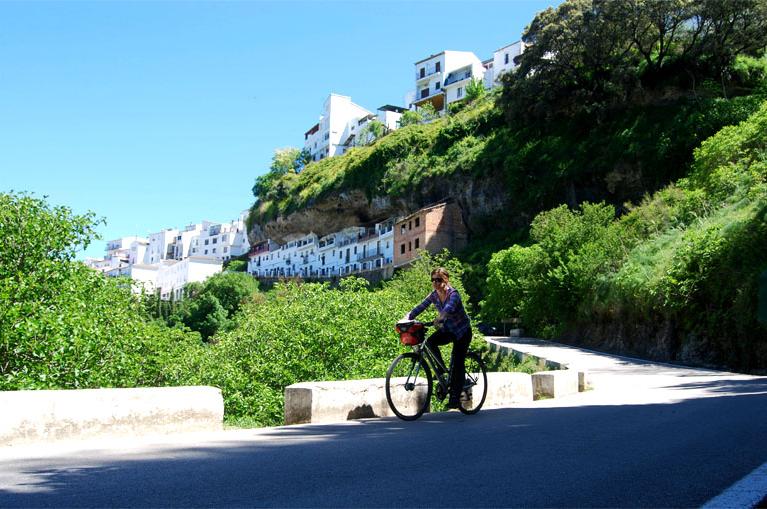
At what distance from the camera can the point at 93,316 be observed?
18.0 m

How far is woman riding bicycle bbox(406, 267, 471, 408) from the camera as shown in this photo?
8.43m

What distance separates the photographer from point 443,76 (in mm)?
107562

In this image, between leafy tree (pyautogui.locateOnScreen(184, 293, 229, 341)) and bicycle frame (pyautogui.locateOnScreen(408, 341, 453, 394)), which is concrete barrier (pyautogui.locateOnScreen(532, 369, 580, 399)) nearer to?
bicycle frame (pyautogui.locateOnScreen(408, 341, 453, 394))

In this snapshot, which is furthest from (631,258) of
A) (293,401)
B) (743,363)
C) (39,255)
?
(293,401)

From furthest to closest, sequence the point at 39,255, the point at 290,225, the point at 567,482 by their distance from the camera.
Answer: the point at 290,225 < the point at 39,255 < the point at 567,482

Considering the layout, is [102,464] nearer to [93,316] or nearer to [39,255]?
[93,316]

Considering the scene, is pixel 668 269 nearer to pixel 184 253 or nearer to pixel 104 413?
pixel 104 413

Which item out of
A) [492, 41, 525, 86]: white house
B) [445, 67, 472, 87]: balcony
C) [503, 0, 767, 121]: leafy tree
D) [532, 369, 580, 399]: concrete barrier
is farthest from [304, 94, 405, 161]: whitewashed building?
[532, 369, 580, 399]: concrete barrier

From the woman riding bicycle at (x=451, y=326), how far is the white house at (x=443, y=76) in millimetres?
96945

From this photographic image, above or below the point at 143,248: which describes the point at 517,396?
below

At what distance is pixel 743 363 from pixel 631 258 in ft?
36.2

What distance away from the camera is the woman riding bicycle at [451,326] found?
843 centimetres

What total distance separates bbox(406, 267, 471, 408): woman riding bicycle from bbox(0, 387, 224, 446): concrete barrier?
279cm

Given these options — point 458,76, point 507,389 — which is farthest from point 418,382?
point 458,76
